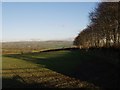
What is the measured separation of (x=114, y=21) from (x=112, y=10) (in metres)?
2.51

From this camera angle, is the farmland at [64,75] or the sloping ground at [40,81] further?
the farmland at [64,75]

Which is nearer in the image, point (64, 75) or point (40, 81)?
point (40, 81)

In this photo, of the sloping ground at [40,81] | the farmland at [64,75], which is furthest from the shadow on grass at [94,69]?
the sloping ground at [40,81]

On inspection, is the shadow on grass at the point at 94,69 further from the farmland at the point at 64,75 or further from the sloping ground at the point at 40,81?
the sloping ground at the point at 40,81

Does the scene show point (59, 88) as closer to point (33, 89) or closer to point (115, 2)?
point (33, 89)

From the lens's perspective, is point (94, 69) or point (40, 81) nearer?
point (40, 81)

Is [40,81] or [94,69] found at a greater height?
[94,69]

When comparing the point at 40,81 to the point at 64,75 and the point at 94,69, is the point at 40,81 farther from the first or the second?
the point at 94,69

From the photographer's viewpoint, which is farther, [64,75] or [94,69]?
[94,69]

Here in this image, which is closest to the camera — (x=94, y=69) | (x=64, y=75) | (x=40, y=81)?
(x=40, y=81)

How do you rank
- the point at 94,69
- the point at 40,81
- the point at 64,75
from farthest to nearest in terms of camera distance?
the point at 94,69 → the point at 64,75 → the point at 40,81

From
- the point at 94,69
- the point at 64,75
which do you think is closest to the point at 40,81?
the point at 64,75

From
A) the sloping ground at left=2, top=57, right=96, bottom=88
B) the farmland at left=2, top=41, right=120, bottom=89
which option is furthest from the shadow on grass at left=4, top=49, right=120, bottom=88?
the sloping ground at left=2, top=57, right=96, bottom=88

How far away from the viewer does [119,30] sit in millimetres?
48312
